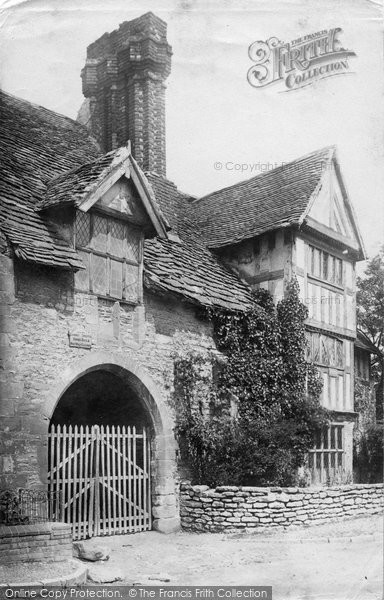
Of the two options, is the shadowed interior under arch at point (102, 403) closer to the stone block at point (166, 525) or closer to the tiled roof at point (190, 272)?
the stone block at point (166, 525)

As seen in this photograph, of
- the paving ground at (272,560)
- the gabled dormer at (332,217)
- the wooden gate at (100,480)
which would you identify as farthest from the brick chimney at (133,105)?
the paving ground at (272,560)

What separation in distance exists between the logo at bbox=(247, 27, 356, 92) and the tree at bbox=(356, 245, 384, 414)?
10.2 feet

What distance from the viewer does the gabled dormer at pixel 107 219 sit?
10320 mm

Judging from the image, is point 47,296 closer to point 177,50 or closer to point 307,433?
point 177,50

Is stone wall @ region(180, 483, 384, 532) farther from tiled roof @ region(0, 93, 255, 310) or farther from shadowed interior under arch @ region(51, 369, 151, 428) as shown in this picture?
tiled roof @ region(0, 93, 255, 310)

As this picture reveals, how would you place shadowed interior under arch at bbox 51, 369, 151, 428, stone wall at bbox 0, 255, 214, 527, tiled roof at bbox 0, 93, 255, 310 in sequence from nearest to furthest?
stone wall at bbox 0, 255, 214, 527, tiled roof at bbox 0, 93, 255, 310, shadowed interior under arch at bbox 51, 369, 151, 428

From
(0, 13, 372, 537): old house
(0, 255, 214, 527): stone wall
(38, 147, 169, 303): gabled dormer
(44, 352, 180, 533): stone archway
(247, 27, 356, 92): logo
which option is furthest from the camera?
(44, 352, 180, 533): stone archway

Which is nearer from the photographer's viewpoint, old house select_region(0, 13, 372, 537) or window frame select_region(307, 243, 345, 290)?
old house select_region(0, 13, 372, 537)

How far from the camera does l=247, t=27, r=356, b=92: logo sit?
29.7 ft

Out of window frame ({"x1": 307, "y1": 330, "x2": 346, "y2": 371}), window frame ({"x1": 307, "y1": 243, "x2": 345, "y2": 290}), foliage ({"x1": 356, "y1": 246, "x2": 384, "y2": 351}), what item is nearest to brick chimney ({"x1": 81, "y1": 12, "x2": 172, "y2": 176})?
window frame ({"x1": 307, "y1": 243, "x2": 345, "y2": 290})

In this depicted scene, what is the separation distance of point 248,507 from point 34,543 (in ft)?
14.1

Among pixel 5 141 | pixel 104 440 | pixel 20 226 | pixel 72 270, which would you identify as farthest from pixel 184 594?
pixel 5 141

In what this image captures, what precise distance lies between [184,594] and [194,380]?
14.7 feet

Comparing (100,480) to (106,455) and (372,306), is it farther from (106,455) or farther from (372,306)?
(372,306)
